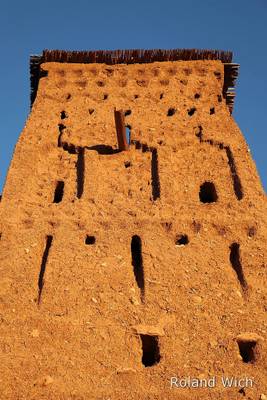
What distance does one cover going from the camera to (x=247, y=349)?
31.8ft

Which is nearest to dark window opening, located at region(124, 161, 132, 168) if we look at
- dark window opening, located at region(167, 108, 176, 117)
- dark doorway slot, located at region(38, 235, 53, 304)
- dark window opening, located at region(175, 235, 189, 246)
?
dark window opening, located at region(167, 108, 176, 117)

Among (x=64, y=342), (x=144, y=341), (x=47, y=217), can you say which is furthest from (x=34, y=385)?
(x=47, y=217)

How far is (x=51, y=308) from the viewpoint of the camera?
1019 centimetres

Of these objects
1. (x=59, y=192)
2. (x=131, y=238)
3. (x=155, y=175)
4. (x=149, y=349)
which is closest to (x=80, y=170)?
(x=59, y=192)

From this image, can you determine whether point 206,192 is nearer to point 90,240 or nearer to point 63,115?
point 90,240

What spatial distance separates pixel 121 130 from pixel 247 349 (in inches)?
234

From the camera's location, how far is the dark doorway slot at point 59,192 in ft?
42.0

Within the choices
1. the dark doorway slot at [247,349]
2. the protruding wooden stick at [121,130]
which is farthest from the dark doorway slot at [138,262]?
the protruding wooden stick at [121,130]

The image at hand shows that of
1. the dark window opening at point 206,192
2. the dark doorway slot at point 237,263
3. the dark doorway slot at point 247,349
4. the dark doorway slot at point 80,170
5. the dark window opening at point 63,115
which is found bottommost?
the dark doorway slot at point 247,349

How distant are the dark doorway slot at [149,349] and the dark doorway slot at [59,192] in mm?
4254

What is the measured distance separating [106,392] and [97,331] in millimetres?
1165

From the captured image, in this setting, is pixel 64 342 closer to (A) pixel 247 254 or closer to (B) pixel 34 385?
(B) pixel 34 385

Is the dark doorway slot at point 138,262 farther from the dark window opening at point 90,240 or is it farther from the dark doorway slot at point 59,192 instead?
the dark doorway slot at point 59,192

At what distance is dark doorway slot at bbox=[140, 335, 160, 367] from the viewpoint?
31.9ft
